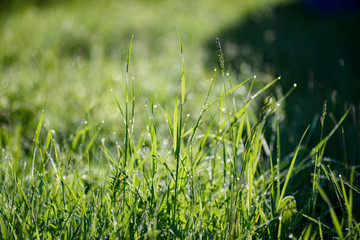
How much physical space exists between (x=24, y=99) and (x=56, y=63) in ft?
2.39

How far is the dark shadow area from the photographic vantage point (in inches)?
73.2

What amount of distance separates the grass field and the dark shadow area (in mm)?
31

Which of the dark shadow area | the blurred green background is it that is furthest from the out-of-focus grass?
the dark shadow area

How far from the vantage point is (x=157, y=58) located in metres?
3.41

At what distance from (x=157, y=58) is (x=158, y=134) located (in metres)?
1.67

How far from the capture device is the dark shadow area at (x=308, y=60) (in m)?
1.86

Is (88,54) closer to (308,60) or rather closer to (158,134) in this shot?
(158,134)

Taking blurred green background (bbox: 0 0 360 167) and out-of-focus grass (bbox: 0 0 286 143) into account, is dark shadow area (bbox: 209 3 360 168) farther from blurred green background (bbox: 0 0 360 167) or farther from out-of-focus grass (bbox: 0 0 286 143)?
out-of-focus grass (bbox: 0 0 286 143)

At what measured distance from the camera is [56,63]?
285 centimetres

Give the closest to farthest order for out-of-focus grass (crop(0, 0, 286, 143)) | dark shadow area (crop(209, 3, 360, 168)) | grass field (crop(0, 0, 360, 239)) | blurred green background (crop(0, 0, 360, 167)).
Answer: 1. grass field (crop(0, 0, 360, 239))
2. dark shadow area (crop(209, 3, 360, 168))
3. blurred green background (crop(0, 0, 360, 167))
4. out-of-focus grass (crop(0, 0, 286, 143))

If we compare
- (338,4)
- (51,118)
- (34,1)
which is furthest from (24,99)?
(338,4)

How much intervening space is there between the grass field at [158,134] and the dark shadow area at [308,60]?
0.10 feet

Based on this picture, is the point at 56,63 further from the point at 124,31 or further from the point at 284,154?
the point at 284,154

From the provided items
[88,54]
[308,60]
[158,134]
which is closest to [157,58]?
[88,54]
